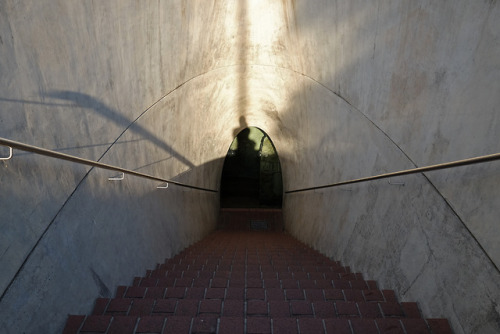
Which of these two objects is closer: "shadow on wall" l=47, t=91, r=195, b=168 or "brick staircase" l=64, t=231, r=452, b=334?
"brick staircase" l=64, t=231, r=452, b=334

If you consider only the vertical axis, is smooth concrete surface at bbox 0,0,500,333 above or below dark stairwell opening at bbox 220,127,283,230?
above

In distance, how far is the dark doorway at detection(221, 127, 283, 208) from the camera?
12.0 meters

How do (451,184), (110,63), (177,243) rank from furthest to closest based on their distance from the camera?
(177,243) → (110,63) → (451,184)

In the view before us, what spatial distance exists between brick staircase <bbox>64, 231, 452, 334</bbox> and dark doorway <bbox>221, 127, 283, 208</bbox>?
8270mm

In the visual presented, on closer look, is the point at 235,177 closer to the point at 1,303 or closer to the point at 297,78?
the point at 297,78

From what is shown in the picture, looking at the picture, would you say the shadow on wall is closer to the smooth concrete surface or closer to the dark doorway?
the smooth concrete surface

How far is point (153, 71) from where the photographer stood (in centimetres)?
385

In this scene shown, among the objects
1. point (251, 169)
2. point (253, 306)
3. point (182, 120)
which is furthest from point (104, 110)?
point (251, 169)

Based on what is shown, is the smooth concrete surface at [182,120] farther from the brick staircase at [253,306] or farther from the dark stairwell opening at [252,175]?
the dark stairwell opening at [252,175]

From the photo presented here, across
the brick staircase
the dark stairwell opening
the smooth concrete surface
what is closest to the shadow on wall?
the smooth concrete surface

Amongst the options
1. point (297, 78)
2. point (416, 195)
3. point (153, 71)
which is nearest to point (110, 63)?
point (153, 71)

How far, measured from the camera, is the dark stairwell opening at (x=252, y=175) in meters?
11.9

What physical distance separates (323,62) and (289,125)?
3.44 m

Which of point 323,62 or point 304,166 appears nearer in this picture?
point 323,62
